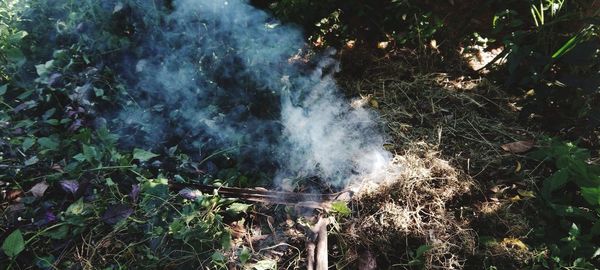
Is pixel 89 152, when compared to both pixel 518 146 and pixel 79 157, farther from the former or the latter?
pixel 518 146

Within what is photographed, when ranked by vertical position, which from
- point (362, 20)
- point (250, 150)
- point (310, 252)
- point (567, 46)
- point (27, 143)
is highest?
point (567, 46)

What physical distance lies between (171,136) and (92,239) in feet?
2.50

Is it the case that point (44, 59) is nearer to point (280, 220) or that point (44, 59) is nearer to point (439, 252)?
point (280, 220)

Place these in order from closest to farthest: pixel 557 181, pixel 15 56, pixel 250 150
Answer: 1. pixel 557 181
2. pixel 250 150
3. pixel 15 56

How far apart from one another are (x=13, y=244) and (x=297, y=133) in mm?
1548

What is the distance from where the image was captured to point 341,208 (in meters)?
1.99

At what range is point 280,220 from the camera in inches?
81.2

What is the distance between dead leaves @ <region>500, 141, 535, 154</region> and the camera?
2314 mm

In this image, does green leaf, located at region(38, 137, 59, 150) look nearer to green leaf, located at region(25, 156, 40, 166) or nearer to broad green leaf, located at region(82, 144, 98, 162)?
green leaf, located at region(25, 156, 40, 166)

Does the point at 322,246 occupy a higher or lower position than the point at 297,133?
lower

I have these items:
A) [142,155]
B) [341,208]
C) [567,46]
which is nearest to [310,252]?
[341,208]

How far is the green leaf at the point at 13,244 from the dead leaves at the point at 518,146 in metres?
2.58

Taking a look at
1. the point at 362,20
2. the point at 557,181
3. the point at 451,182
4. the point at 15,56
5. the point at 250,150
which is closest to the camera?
the point at 557,181

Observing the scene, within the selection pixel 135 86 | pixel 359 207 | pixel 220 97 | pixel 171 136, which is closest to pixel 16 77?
pixel 135 86
